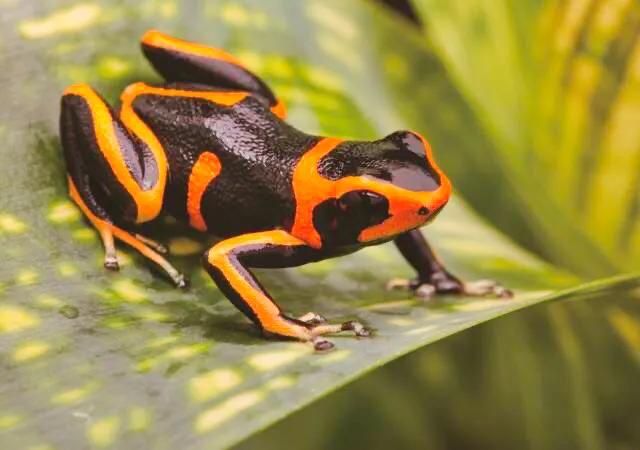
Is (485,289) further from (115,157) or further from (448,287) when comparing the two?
(115,157)

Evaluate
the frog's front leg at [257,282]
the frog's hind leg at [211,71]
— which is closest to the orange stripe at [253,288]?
the frog's front leg at [257,282]

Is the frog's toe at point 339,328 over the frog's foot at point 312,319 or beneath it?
over

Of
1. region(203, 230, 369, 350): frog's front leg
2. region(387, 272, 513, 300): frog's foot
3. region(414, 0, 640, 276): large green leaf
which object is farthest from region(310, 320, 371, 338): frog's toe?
region(414, 0, 640, 276): large green leaf

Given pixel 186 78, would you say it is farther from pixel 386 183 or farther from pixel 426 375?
pixel 426 375

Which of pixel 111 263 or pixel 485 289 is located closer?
pixel 111 263

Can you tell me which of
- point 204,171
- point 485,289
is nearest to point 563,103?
point 485,289

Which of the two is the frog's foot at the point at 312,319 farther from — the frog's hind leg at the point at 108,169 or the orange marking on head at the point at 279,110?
the orange marking on head at the point at 279,110
